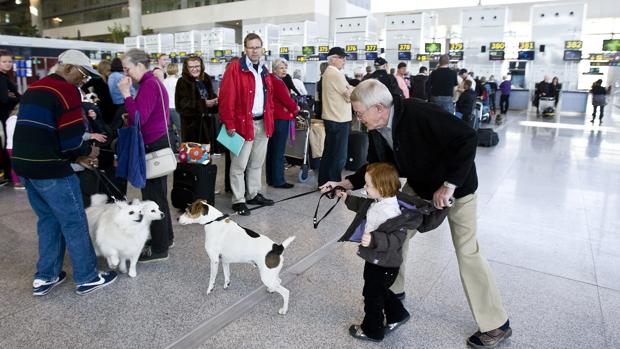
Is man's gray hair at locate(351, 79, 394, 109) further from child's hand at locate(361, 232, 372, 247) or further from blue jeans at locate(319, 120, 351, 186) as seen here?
blue jeans at locate(319, 120, 351, 186)

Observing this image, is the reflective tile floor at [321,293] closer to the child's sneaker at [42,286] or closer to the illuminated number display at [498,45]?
the child's sneaker at [42,286]

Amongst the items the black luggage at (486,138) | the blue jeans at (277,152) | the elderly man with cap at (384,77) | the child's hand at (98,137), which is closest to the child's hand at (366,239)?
the child's hand at (98,137)

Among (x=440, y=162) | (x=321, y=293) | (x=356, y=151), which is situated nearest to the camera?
(x=440, y=162)

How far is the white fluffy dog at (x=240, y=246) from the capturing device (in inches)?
108

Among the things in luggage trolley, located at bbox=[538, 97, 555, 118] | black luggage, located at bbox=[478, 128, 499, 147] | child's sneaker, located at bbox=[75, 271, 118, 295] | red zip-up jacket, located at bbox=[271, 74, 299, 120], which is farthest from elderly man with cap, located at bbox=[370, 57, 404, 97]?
luggage trolley, located at bbox=[538, 97, 555, 118]

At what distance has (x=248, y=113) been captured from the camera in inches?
186

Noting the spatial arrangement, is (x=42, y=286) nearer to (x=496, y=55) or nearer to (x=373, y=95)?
(x=373, y=95)

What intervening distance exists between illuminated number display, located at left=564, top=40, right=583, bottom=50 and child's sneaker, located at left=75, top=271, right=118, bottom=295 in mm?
19275

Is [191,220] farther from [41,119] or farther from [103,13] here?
[103,13]

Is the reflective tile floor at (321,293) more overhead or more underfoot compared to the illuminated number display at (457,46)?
more underfoot

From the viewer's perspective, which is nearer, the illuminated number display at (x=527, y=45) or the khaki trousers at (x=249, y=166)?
the khaki trousers at (x=249, y=166)

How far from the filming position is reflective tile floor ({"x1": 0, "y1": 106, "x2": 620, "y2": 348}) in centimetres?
261

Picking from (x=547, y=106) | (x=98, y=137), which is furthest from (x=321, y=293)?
(x=547, y=106)

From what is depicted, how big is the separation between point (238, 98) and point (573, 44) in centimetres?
1738
